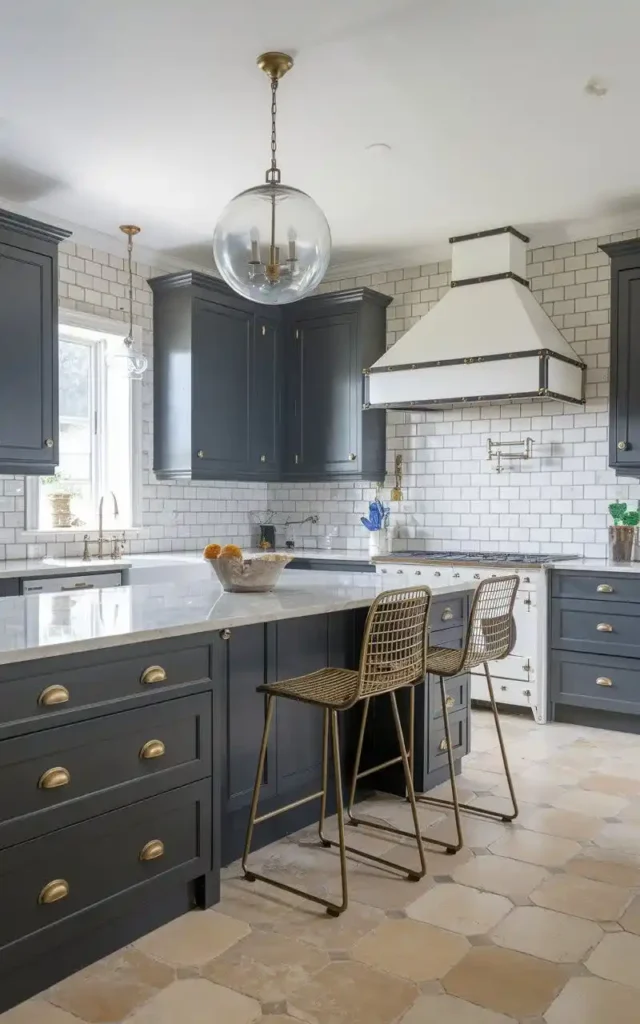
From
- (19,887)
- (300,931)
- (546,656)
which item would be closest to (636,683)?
(546,656)

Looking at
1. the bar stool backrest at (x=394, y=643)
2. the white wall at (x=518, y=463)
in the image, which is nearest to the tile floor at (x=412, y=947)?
the bar stool backrest at (x=394, y=643)

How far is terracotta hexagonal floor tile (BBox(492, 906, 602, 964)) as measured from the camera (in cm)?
244

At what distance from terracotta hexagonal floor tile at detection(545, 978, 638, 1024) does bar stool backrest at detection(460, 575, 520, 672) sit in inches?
46.3

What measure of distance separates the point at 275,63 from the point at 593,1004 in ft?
11.4

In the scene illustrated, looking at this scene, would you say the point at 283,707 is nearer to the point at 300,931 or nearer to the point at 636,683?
the point at 300,931

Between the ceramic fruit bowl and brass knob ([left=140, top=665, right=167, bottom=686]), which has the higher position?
the ceramic fruit bowl

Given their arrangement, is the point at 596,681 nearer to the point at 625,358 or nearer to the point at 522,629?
the point at 522,629

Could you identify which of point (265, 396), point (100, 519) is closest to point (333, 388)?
point (265, 396)

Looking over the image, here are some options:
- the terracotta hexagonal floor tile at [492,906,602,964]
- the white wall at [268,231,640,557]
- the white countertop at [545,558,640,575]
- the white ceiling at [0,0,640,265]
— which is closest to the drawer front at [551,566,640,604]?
the white countertop at [545,558,640,575]

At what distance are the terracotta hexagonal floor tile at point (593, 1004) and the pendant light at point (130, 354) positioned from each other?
3819mm

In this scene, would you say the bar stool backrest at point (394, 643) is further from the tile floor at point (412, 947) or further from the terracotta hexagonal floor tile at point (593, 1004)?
the terracotta hexagonal floor tile at point (593, 1004)

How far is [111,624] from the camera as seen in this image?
2.53 metres

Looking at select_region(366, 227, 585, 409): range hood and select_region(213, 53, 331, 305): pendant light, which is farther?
select_region(366, 227, 585, 409): range hood

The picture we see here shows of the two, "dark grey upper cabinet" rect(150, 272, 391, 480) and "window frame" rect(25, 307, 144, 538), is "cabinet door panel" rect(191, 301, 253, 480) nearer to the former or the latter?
"dark grey upper cabinet" rect(150, 272, 391, 480)
